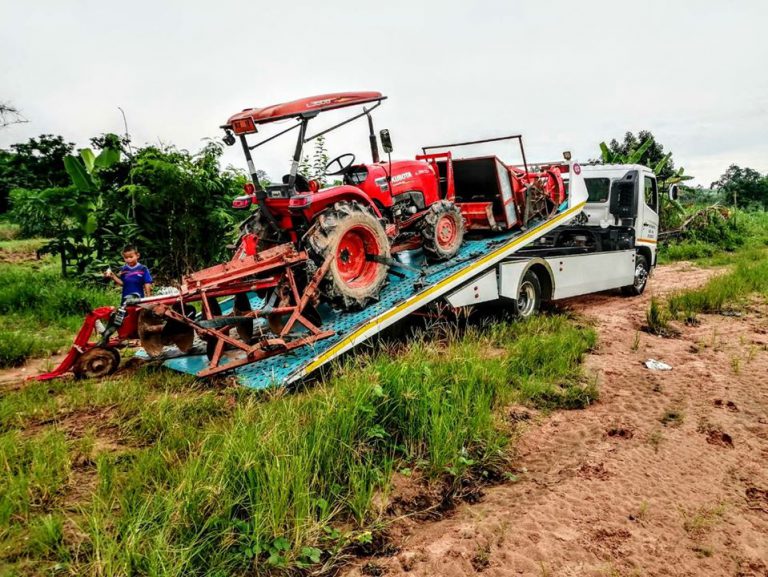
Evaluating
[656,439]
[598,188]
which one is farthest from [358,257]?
[598,188]

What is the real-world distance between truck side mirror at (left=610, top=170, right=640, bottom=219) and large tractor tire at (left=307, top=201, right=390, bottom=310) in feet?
18.8

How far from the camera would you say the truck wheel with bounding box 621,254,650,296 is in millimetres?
9695

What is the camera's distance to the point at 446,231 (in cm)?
643

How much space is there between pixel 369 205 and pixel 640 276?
6548 mm

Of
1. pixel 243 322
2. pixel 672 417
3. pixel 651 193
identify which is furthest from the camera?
pixel 651 193

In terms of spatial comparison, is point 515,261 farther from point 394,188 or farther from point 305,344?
point 305,344

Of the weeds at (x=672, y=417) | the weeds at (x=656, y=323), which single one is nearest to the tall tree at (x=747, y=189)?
the weeds at (x=656, y=323)

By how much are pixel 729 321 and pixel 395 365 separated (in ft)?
18.4

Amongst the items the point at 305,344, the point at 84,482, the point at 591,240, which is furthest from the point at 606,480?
the point at 591,240

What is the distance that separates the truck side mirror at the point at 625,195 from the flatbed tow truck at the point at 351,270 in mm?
1228

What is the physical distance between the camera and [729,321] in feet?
23.6

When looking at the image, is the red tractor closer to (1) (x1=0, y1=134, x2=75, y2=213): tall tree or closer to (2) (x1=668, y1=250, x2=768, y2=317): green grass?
(2) (x1=668, y1=250, x2=768, y2=317): green grass

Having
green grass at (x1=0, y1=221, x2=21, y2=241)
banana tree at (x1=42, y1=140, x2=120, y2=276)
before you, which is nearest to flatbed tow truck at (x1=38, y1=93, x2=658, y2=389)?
banana tree at (x1=42, y1=140, x2=120, y2=276)

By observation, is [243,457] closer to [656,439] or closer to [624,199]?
[656,439]
